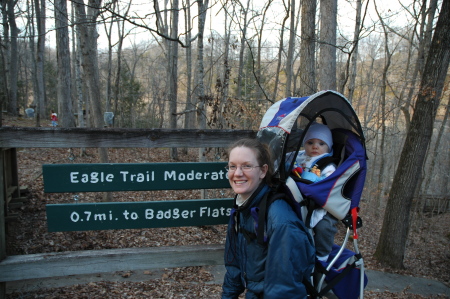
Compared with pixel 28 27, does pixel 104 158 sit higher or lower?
lower

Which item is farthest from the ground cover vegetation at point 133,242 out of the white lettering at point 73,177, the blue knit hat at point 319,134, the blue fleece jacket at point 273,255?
the blue fleece jacket at point 273,255

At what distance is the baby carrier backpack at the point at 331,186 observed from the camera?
7.75 feet

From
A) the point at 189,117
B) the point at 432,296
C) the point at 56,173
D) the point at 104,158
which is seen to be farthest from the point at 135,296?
the point at 189,117

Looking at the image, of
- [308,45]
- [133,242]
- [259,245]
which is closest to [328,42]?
[308,45]

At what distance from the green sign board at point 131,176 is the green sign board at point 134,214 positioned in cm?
17

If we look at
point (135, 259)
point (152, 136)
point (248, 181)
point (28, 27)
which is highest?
point (28, 27)

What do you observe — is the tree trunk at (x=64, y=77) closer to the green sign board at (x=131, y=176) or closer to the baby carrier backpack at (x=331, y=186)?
the green sign board at (x=131, y=176)

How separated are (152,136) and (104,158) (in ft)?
15.5

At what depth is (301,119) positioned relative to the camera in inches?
→ 136

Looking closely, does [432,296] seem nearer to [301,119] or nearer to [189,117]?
[301,119]

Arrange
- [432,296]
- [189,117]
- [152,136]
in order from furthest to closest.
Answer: [189,117] → [432,296] → [152,136]

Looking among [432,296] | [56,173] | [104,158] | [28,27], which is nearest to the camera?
[56,173]

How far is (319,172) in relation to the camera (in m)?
2.65

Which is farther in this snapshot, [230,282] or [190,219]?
[190,219]
